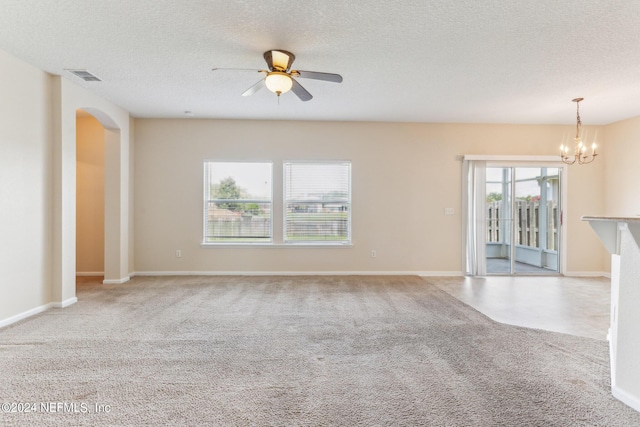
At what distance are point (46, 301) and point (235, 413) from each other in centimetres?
346

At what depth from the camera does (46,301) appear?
3.89 m

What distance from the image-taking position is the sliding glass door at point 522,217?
19.7 ft

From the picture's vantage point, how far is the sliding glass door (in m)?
6.02

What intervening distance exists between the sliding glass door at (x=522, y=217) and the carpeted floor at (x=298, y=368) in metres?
2.90

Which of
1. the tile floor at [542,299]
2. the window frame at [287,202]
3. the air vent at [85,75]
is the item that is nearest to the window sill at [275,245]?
the window frame at [287,202]

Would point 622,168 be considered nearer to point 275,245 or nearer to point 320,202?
point 320,202

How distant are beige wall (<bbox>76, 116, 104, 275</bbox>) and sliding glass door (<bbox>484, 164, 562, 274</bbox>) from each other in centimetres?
684

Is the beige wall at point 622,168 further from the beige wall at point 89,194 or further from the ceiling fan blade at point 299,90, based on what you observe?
the beige wall at point 89,194

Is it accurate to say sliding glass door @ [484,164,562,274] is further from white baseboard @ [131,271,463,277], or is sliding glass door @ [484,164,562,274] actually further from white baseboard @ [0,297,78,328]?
white baseboard @ [0,297,78,328]

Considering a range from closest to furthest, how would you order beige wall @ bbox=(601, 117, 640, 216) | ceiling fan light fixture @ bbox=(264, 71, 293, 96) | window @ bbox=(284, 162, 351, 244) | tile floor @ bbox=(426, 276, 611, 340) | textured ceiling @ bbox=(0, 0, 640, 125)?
textured ceiling @ bbox=(0, 0, 640, 125), ceiling fan light fixture @ bbox=(264, 71, 293, 96), tile floor @ bbox=(426, 276, 611, 340), beige wall @ bbox=(601, 117, 640, 216), window @ bbox=(284, 162, 351, 244)

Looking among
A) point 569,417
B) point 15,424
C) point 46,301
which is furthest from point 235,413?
point 46,301

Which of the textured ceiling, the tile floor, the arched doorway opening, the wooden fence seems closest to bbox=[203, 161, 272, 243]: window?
the textured ceiling

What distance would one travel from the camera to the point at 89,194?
5.76 meters

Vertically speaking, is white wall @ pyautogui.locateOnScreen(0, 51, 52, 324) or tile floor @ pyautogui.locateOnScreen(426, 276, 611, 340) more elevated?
white wall @ pyautogui.locateOnScreen(0, 51, 52, 324)
